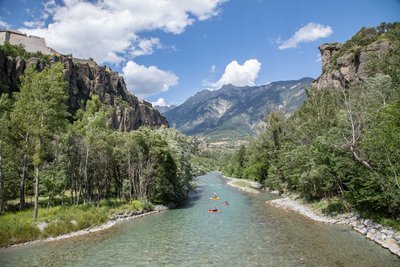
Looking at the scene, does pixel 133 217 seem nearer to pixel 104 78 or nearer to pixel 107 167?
pixel 107 167

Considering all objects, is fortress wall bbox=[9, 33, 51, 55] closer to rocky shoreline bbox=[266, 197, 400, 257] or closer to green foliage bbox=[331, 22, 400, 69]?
green foliage bbox=[331, 22, 400, 69]

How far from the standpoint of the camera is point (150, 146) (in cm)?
5947

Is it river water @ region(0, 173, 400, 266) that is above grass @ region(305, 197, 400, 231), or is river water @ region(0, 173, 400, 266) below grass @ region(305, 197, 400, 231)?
below

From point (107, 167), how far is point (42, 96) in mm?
20880

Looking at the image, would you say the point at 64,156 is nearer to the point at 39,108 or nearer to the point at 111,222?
the point at 39,108

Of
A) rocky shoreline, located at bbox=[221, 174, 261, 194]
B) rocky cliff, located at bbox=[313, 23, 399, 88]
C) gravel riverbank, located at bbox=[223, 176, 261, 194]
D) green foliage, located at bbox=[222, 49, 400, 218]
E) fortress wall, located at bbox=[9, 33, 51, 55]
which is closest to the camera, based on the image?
green foliage, located at bbox=[222, 49, 400, 218]

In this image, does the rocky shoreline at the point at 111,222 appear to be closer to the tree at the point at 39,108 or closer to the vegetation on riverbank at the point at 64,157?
the vegetation on riverbank at the point at 64,157

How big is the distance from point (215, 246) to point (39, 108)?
92.0 ft

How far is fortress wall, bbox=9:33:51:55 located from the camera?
14825 cm

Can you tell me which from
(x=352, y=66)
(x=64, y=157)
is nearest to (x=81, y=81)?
(x=64, y=157)

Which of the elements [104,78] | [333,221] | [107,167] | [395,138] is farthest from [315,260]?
[104,78]

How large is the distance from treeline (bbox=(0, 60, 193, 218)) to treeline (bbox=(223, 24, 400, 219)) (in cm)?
2601

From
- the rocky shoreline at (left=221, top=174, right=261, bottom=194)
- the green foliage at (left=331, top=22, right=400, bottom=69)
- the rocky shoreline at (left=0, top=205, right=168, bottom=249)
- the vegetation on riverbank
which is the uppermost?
the green foliage at (left=331, top=22, right=400, bottom=69)

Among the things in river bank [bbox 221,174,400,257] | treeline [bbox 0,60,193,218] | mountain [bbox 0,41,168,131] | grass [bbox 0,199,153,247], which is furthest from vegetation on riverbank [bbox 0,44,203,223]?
mountain [bbox 0,41,168,131]
